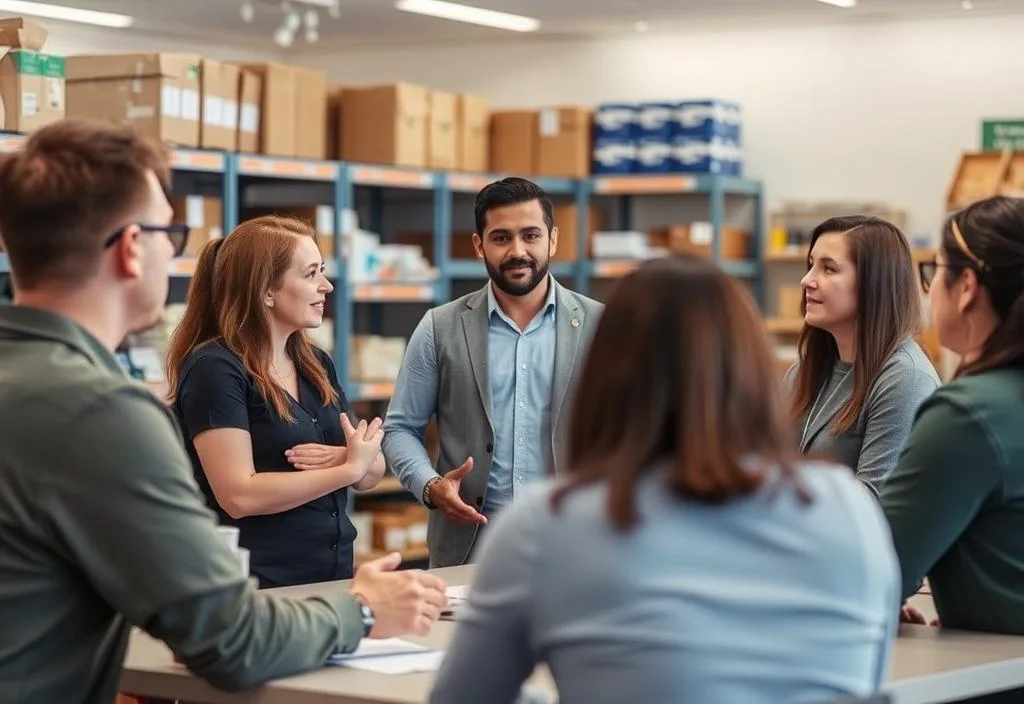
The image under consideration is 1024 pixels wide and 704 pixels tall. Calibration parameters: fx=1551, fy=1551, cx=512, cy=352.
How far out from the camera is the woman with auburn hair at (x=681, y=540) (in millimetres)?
1618

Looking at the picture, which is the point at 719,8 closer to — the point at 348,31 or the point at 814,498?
the point at 348,31

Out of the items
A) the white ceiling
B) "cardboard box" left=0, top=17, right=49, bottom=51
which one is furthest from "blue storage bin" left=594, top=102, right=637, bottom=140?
"cardboard box" left=0, top=17, right=49, bottom=51

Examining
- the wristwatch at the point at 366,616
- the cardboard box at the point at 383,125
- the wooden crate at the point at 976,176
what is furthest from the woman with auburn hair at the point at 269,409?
the wooden crate at the point at 976,176

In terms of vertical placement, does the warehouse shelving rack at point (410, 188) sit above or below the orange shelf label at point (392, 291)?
above

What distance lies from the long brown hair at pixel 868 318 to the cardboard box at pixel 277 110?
4.10 metres

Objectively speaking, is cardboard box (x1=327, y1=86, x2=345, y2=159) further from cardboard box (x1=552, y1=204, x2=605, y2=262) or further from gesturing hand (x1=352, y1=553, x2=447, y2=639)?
gesturing hand (x1=352, y1=553, x2=447, y2=639)

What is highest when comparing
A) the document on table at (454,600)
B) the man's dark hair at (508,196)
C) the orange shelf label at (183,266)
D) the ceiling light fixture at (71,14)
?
the ceiling light fixture at (71,14)

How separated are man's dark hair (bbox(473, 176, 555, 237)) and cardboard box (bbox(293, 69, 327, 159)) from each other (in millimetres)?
3327

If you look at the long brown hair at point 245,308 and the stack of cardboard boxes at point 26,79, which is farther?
the stack of cardboard boxes at point 26,79

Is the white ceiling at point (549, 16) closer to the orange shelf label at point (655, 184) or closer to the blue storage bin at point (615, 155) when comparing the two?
the blue storage bin at point (615, 155)

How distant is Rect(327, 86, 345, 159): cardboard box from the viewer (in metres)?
8.16

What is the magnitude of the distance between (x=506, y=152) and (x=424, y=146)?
2.78 ft

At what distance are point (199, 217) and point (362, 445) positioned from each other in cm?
376

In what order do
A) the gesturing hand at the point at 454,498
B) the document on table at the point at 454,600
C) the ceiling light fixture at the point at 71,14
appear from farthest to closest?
1. the ceiling light fixture at the point at 71,14
2. the gesturing hand at the point at 454,498
3. the document on table at the point at 454,600
